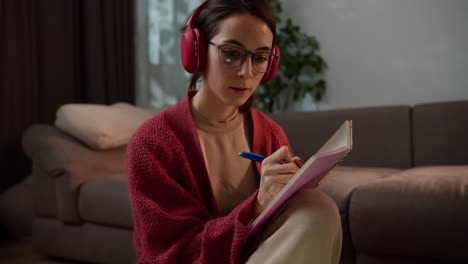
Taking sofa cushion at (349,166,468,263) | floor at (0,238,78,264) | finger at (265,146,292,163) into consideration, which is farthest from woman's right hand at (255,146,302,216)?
floor at (0,238,78,264)

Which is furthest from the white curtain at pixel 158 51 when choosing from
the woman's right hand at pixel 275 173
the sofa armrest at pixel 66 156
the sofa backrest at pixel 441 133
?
the woman's right hand at pixel 275 173

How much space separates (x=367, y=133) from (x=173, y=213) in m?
1.64

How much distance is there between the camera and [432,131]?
2.29 m

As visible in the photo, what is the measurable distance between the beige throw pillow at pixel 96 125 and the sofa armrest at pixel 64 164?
0.05 metres

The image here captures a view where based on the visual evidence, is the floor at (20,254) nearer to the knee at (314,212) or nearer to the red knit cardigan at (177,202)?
the red knit cardigan at (177,202)

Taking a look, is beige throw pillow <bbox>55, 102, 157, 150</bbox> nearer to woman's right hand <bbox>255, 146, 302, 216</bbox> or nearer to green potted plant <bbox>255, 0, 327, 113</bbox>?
green potted plant <bbox>255, 0, 327, 113</bbox>

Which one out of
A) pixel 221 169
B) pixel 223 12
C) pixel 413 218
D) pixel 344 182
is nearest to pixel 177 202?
pixel 221 169

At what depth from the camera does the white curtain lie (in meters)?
→ 3.63

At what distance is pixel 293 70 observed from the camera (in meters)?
3.40

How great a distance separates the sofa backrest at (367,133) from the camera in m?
2.36

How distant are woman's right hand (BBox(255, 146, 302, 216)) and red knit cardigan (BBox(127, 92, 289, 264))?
30 mm

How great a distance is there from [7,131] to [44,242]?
0.79 m

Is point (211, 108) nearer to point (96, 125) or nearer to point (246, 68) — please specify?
point (246, 68)

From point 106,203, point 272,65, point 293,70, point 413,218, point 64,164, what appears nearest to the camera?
point 272,65
